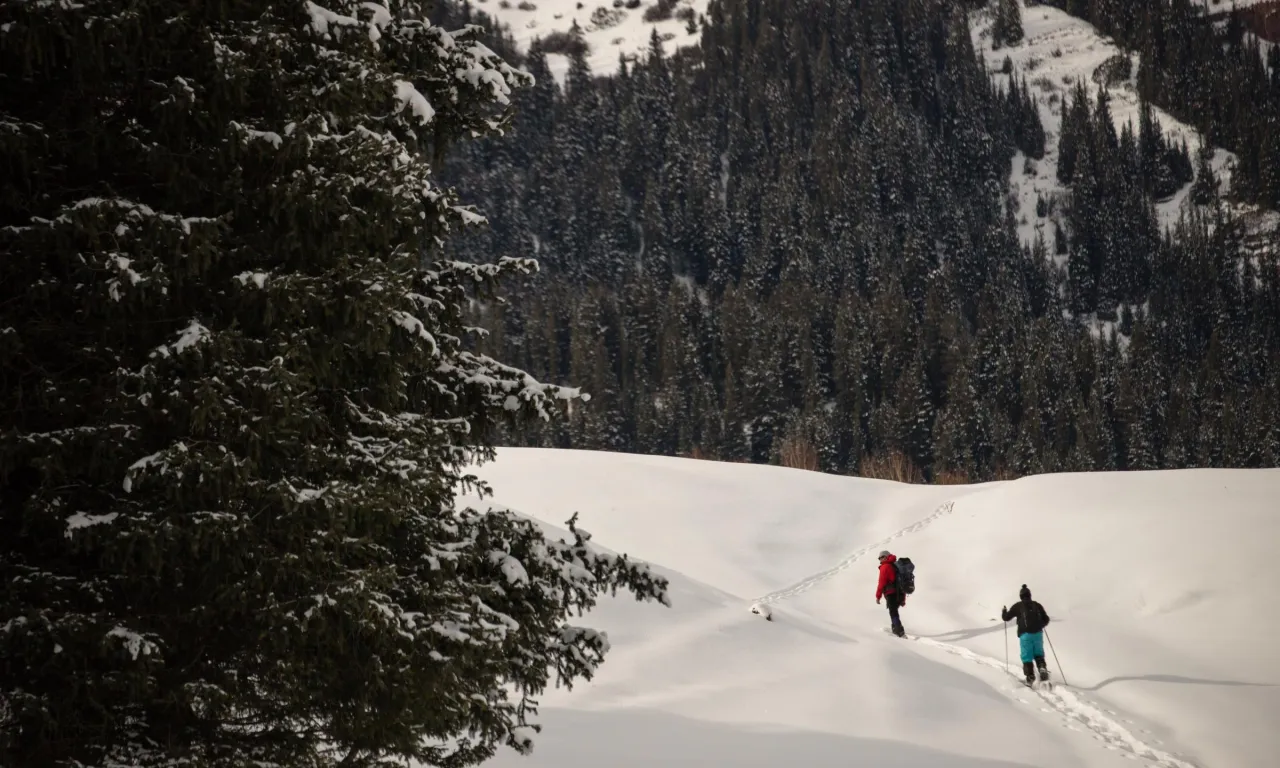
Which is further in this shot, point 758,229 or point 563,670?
point 758,229

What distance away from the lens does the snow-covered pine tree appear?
5.10 m

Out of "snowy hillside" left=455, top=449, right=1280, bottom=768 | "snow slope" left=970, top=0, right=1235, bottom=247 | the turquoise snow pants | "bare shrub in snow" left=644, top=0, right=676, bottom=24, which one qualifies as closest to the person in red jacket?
"snowy hillside" left=455, top=449, right=1280, bottom=768

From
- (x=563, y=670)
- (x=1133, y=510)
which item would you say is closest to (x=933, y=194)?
(x=1133, y=510)

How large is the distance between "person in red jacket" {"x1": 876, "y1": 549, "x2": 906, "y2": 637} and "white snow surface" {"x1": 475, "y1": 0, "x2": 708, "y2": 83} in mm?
161134

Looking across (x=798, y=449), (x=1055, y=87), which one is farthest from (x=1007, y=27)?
(x=798, y=449)

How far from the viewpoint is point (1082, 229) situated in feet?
454

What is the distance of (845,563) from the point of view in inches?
1029

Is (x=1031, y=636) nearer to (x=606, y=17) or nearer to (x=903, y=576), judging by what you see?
(x=903, y=576)

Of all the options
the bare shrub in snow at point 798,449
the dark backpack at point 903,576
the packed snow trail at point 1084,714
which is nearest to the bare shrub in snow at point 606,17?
the bare shrub in snow at point 798,449

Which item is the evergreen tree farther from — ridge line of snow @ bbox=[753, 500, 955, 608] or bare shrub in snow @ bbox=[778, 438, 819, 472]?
ridge line of snow @ bbox=[753, 500, 955, 608]

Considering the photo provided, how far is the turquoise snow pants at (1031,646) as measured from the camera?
47.7 feet

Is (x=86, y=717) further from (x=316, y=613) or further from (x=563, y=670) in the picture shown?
(x=563, y=670)

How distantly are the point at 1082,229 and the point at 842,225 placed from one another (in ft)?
99.9

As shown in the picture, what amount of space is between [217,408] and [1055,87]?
6862 inches
